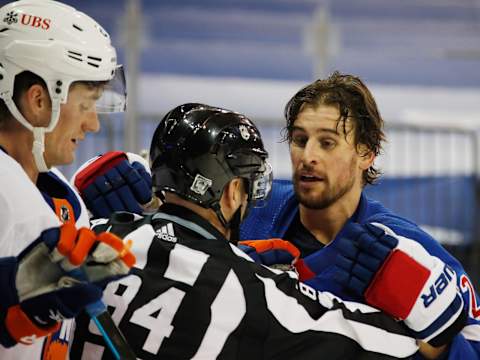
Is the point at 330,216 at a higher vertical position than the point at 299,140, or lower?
lower

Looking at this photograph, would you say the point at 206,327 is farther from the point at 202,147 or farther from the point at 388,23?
the point at 388,23

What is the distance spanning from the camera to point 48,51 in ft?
6.98

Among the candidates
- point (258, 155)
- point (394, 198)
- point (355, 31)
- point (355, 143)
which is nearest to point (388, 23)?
point (355, 31)

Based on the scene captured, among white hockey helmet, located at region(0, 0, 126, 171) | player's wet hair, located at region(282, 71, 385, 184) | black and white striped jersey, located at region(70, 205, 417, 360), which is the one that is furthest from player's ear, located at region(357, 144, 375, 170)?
white hockey helmet, located at region(0, 0, 126, 171)

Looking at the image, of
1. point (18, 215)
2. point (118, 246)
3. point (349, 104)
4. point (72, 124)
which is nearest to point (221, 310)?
point (118, 246)

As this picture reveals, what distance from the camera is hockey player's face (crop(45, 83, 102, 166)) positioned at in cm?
216

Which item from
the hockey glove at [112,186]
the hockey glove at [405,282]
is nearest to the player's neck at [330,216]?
the hockey glove at [112,186]

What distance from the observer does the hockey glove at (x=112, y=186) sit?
2.68m

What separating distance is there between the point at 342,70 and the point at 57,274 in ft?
25.4

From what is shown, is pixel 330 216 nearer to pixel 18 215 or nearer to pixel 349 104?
pixel 349 104

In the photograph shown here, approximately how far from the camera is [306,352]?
197 centimetres

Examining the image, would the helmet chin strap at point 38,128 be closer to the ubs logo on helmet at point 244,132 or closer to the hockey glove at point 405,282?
the ubs logo on helmet at point 244,132

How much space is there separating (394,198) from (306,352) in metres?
4.10

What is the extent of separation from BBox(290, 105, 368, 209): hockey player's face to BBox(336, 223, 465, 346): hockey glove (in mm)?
546
